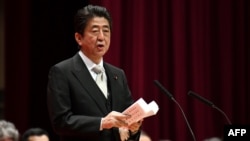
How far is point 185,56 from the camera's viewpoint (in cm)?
529

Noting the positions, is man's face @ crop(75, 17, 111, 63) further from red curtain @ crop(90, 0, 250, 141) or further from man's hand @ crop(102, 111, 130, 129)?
red curtain @ crop(90, 0, 250, 141)

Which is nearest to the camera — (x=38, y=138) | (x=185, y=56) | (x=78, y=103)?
(x=78, y=103)

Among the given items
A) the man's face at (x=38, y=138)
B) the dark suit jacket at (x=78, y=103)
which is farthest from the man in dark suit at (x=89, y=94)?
the man's face at (x=38, y=138)

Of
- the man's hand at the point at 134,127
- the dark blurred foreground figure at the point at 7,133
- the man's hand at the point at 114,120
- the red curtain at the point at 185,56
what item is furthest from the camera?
the red curtain at the point at 185,56

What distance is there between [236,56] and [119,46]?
45.3 inches

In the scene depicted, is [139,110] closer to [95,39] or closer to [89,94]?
[89,94]

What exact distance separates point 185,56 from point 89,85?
9.69ft

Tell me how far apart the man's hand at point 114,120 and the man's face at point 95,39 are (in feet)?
1.02

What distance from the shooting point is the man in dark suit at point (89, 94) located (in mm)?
2328

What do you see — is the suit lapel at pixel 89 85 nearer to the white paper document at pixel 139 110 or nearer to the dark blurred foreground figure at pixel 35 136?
the white paper document at pixel 139 110

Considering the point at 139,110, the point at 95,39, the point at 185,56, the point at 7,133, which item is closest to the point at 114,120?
the point at 139,110

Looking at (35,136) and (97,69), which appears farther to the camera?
(35,136)

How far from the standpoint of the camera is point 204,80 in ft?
17.4

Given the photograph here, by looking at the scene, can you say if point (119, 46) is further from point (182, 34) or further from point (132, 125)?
point (132, 125)
